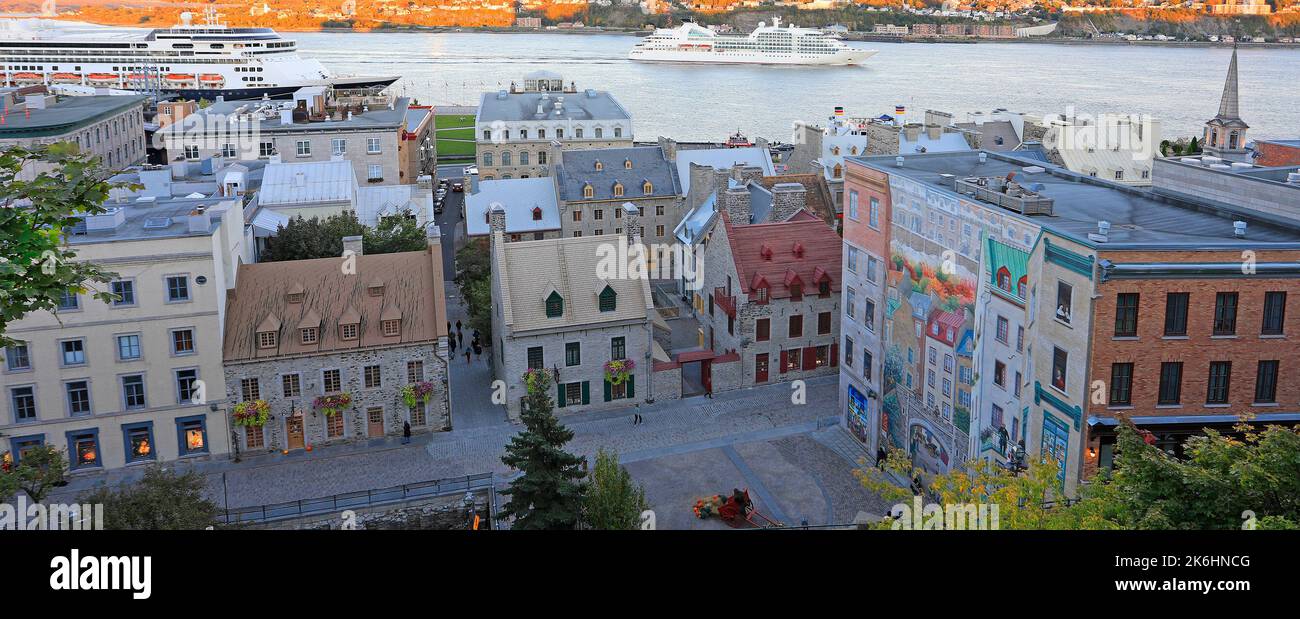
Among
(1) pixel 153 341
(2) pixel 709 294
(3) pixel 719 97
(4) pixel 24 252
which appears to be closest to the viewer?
(4) pixel 24 252

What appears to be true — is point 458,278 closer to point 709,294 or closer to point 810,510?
point 709,294

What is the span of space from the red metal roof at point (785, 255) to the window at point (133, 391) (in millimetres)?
21115

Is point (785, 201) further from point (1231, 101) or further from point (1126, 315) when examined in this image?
point (1231, 101)

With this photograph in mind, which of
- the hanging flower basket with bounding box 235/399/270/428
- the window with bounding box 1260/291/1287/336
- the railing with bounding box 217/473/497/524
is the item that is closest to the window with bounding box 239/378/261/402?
the hanging flower basket with bounding box 235/399/270/428

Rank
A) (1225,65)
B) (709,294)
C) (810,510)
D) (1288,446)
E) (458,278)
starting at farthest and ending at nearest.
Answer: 1. (1225,65)
2. (458,278)
3. (709,294)
4. (810,510)
5. (1288,446)

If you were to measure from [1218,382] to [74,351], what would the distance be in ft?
105

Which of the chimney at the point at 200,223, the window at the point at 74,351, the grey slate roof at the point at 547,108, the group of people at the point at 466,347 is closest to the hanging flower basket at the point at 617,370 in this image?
the group of people at the point at 466,347

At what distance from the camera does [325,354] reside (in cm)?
3456

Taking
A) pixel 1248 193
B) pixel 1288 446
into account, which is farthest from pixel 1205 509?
pixel 1248 193

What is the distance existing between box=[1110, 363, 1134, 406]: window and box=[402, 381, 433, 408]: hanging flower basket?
70.8 feet

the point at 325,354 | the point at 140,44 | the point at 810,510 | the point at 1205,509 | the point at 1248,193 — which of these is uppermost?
the point at 140,44

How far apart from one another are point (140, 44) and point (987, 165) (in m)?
116

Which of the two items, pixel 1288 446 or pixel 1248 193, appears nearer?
pixel 1288 446
